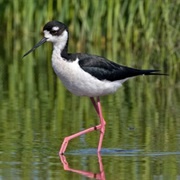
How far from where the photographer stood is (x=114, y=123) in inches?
363

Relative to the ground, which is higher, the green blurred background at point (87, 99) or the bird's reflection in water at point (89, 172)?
the green blurred background at point (87, 99)

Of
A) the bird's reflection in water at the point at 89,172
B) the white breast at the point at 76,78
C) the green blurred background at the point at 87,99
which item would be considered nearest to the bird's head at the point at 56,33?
the white breast at the point at 76,78

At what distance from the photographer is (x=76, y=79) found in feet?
26.5

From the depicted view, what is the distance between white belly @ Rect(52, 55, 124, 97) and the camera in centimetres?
809

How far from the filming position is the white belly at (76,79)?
809cm

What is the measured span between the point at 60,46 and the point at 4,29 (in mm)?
9553

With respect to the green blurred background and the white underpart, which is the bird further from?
the green blurred background

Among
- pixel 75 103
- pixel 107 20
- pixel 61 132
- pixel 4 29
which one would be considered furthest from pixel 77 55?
pixel 4 29

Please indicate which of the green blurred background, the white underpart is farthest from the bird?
the green blurred background

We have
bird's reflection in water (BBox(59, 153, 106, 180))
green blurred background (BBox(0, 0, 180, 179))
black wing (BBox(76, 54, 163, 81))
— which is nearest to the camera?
bird's reflection in water (BBox(59, 153, 106, 180))

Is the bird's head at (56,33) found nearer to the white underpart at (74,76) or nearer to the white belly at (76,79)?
the white underpart at (74,76)

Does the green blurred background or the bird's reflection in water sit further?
the green blurred background

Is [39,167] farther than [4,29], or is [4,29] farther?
[4,29]

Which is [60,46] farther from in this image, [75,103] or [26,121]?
[75,103]
